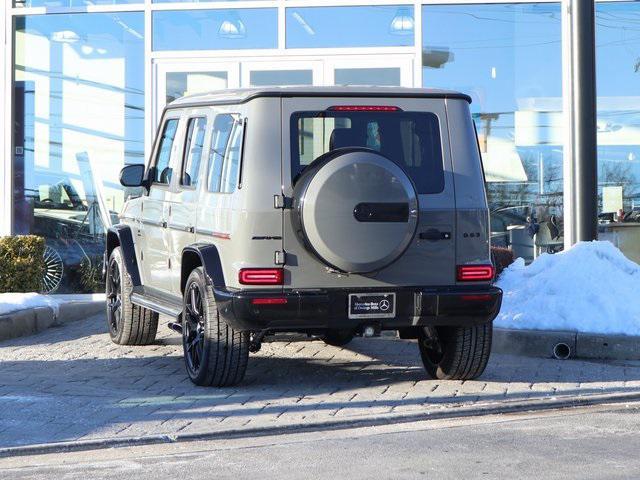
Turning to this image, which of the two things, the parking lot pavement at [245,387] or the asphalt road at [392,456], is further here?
the parking lot pavement at [245,387]

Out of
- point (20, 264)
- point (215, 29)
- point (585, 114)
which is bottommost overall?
point (20, 264)

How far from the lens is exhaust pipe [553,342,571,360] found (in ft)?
33.3

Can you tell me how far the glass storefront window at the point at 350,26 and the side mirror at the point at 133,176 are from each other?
5021 mm

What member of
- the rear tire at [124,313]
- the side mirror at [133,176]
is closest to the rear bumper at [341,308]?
the side mirror at [133,176]

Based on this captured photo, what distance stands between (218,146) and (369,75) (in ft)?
20.5

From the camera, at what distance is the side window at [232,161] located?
8211 millimetres

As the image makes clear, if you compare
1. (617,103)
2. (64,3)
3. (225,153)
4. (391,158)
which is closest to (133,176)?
(225,153)

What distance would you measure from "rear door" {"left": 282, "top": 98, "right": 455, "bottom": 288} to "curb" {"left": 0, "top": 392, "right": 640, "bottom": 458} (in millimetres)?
969

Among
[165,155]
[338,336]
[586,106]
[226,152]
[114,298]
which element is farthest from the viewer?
[586,106]

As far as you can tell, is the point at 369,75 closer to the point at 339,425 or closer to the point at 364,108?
the point at 364,108

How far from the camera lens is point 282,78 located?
14.7m

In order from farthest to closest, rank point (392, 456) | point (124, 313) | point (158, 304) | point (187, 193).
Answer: point (124, 313)
point (158, 304)
point (187, 193)
point (392, 456)

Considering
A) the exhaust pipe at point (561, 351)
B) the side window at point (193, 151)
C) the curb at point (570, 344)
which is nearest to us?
the side window at point (193, 151)

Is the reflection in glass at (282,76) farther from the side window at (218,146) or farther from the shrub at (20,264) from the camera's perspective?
the side window at (218,146)
